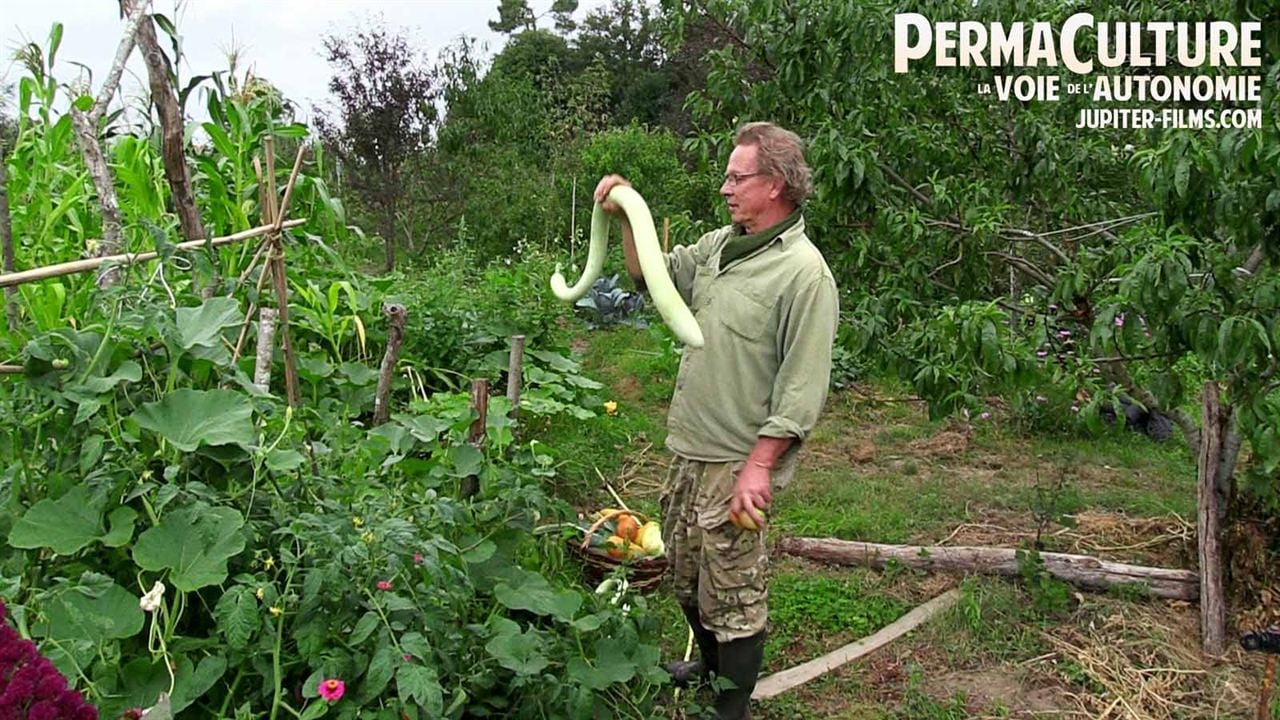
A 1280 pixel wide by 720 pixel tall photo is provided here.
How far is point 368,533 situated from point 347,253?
5.77m

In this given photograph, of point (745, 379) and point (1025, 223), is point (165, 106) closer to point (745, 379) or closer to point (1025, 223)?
point (745, 379)

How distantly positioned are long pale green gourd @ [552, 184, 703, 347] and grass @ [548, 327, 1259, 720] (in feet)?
2.30

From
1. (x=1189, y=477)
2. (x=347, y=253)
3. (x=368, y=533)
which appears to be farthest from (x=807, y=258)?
(x=347, y=253)

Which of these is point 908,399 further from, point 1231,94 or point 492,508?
point 492,508

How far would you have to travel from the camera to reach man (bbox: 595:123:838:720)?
2682 mm

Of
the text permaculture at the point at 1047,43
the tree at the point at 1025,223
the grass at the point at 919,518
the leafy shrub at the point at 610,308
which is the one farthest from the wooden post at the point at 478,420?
the leafy shrub at the point at 610,308

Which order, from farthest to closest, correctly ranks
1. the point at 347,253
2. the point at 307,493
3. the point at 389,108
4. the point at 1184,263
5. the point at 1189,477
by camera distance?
1. the point at 389,108
2. the point at 347,253
3. the point at 1189,477
4. the point at 1184,263
5. the point at 307,493

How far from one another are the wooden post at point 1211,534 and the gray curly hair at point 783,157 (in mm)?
1645

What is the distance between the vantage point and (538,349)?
6566 millimetres

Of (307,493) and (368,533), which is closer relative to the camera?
(368,533)

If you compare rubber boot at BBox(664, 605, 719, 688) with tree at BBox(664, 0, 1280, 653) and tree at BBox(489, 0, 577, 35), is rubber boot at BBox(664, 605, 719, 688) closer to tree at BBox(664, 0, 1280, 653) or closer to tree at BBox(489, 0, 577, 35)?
tree at BBox(664, 0, 1280, 653)

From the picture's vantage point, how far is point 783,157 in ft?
8.95

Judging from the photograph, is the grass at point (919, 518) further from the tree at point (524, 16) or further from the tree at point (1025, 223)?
the tree at point (524, 16)

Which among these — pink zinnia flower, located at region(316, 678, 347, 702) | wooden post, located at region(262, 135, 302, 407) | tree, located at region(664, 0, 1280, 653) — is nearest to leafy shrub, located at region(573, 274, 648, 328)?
tree, located at region(664, 0, 1280, 653)
